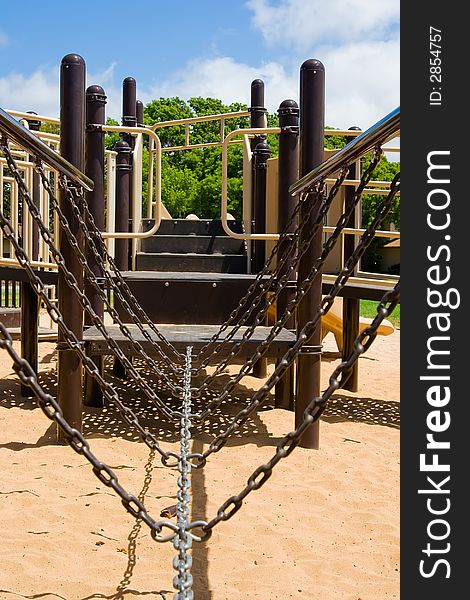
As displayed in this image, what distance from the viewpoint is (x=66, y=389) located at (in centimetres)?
471

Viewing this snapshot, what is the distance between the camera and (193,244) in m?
7.97

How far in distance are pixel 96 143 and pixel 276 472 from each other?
8.99 feet

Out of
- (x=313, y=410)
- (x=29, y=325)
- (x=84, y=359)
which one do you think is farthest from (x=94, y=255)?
(x=313, y=410)

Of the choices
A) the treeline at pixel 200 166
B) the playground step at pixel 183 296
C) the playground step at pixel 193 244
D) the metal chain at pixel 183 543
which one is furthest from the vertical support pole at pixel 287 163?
the treeline at pixel 200 166

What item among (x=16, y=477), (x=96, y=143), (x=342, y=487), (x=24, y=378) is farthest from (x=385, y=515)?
(x=96, y=143)

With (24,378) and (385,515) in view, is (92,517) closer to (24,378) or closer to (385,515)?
(385,515)

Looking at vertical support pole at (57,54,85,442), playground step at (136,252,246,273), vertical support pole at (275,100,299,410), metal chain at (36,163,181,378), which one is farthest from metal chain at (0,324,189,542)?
playground step at (136,252,246,273)

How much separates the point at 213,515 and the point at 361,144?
6.08 feet

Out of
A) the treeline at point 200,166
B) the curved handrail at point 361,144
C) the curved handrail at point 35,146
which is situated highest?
the treeline at point 200,166

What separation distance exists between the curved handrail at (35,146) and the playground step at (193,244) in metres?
3.33

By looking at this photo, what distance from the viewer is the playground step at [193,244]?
26.1 ft

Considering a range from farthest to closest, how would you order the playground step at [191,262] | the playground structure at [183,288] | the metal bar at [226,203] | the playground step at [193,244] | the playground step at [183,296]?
the playground step at [193,244] → the playground step at [191,262] → the playground step at [183,296] → the metal bar at [226,203] → the playground structure at [183,288]

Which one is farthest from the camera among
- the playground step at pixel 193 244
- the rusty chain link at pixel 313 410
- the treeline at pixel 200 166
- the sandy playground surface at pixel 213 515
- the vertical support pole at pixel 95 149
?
the treeline at pixel 200 166

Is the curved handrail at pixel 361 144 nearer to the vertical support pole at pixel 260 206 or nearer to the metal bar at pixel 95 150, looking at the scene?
the metal bar at pixel 95 150
